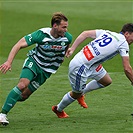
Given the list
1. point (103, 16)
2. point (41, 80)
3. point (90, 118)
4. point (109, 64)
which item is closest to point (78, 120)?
point (90, 118)

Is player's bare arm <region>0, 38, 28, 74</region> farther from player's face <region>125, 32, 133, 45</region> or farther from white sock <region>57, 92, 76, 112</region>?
player's face <region>125, 32, 133, 45</region>

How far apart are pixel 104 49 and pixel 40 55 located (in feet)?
3.64

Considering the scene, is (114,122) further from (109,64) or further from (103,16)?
(103,16)

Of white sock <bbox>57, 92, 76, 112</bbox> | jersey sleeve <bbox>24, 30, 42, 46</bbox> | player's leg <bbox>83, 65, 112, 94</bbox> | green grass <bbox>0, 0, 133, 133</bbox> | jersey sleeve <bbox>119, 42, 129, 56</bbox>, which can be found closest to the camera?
green grass <bbox>0, 0, 133, 133</bbox>

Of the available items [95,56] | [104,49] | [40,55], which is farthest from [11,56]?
[104,49]

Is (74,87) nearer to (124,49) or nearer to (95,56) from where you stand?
(95,56)

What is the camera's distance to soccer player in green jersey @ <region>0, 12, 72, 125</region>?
10648 mm

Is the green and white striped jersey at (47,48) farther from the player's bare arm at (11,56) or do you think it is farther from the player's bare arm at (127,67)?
the player's bare arm at (127,67)

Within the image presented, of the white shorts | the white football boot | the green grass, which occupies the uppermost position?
the white shorts

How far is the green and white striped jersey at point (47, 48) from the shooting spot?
10859 millimetres

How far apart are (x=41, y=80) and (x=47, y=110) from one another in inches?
37.1

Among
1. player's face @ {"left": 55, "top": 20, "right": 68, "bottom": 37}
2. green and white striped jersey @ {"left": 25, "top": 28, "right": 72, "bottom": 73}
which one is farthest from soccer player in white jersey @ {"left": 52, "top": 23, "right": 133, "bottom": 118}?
A: player's face @ {"left": 55, "top": 20, "right": 68, "bottom": 37}

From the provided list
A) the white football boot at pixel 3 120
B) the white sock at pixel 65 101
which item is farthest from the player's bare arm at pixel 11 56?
the white sock at pixel 65 101

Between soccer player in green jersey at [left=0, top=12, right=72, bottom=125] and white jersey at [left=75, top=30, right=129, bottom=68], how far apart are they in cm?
41
